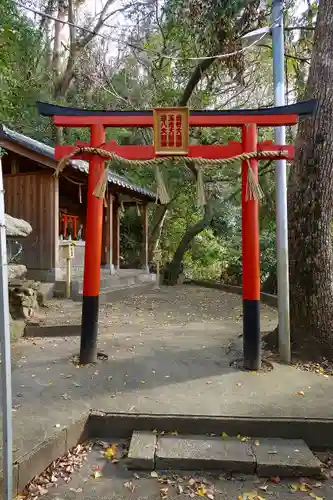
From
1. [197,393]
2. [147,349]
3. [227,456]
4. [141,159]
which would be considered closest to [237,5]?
[141,159]

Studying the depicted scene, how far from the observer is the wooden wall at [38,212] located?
9.80 metres

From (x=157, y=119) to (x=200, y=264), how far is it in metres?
14.0

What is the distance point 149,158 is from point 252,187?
137 cm

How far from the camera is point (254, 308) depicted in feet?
15.1

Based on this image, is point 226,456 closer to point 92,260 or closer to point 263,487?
point 263,487

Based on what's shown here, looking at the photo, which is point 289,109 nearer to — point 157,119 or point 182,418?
point 157,119

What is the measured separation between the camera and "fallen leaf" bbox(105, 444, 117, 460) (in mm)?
3185

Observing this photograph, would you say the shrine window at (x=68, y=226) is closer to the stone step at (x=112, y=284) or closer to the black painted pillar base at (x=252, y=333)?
the stone step at (x=112, y=284)

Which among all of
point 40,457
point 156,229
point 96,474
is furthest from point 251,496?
point 156,229

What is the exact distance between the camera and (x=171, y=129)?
4605 millimetres

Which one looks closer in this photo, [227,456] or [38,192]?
[227,456]

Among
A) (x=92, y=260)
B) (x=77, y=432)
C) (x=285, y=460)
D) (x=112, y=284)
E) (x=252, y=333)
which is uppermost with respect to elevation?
(x=92, y=260)

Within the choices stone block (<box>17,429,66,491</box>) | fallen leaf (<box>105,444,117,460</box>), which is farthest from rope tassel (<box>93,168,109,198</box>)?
fallen leaf (<box>105,444,117,460</box>)

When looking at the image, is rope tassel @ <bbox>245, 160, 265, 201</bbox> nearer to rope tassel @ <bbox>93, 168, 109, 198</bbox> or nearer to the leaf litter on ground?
rope tassel @ <bbox>93, 168, 109, 198</bbox>
